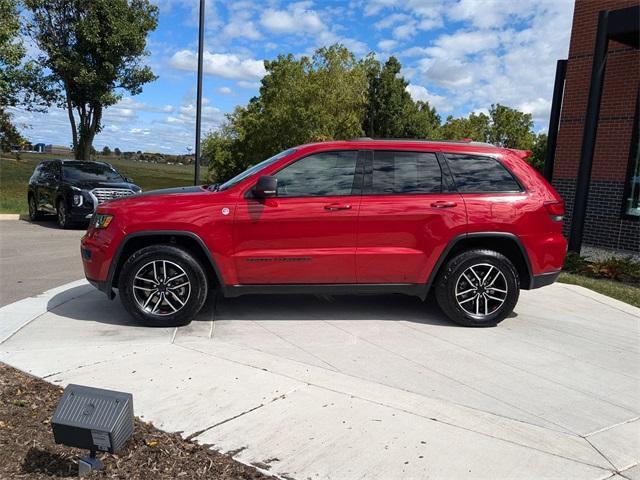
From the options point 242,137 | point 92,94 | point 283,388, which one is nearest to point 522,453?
point 283,388

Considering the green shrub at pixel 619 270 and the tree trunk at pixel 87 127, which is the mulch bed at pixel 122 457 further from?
the tree trunk at pixel 87 127

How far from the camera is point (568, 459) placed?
9.85 feet

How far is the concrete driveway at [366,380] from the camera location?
299 centimetres

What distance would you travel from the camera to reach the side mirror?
4.88 metres

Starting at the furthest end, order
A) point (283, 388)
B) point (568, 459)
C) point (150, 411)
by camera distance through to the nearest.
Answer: point (283, 388) → point (150, 411) → point (568, 459)

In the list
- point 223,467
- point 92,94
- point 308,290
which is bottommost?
point 223,467

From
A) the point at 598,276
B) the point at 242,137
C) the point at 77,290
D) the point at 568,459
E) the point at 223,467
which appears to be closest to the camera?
the point at 223,467

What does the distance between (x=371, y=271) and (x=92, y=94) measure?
54.5 ft

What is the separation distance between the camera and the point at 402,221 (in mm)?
5117

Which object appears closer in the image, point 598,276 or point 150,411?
point 150,411

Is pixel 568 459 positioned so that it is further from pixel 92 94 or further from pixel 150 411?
pixel 92 94

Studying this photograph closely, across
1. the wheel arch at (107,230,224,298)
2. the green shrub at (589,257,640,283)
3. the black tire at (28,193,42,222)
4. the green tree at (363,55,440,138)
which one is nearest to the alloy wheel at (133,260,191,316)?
the wheel arch at (107,230,224,298)

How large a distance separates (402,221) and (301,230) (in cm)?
95

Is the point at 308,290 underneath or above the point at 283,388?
above
